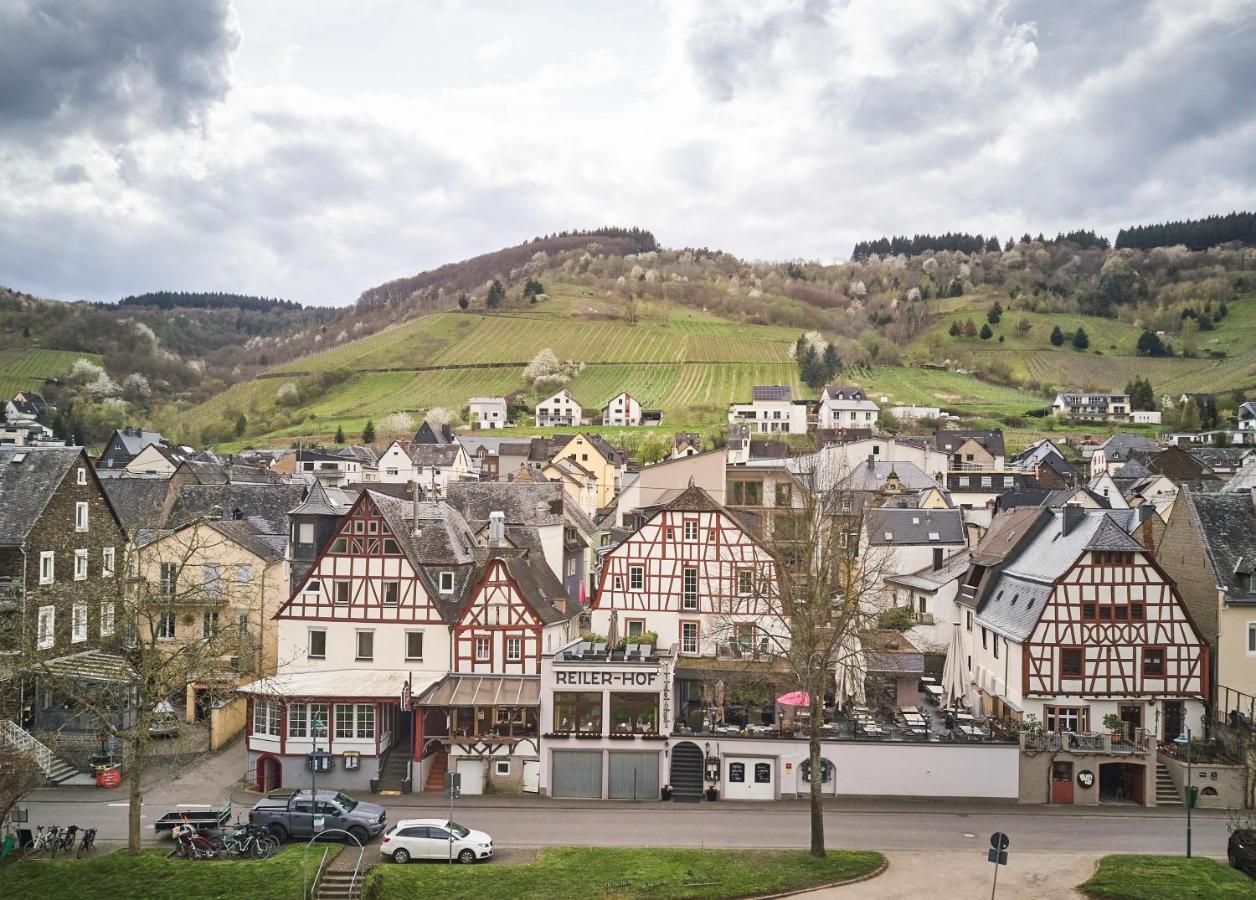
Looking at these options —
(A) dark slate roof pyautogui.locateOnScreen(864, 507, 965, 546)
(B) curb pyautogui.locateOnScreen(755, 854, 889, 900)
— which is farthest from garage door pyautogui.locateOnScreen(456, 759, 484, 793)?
(A) dark slate roof pyautogui.locateOnScreen(864, 507, 965, 546)

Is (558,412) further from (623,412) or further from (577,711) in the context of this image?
(577,711)

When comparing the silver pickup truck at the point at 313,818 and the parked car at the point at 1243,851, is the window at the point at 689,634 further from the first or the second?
the parked car at the point at 1243,851

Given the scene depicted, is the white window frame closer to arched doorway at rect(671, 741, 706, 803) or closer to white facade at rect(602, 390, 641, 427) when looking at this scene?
arched doorway at rect(671, 741, 706, 803)

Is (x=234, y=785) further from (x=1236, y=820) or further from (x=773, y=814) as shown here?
(x=1236, y=820)

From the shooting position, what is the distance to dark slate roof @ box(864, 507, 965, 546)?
210 ft

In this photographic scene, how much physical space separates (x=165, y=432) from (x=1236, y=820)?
15837 cm

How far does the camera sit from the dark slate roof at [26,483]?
46.2 m

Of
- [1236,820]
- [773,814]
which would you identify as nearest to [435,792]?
[773,814]

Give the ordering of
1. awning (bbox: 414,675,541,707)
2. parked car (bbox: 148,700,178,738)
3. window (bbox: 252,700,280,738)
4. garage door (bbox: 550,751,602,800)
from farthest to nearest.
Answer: window (bbox: 252,700,280,738), garage door (bbox: 550,751,602,800), awning (bbox: 414,675,541,707), parked car (bbox: 148,700,178,738)

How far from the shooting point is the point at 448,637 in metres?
45.2

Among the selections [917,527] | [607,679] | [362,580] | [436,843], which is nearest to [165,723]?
[362,580]

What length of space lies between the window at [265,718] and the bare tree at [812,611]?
18.1m

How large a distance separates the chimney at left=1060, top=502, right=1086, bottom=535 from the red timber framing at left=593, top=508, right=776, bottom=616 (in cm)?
1262

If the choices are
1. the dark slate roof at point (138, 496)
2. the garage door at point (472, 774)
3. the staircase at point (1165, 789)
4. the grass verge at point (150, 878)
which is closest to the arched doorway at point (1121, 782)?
the staircase at point (1165, 789)
